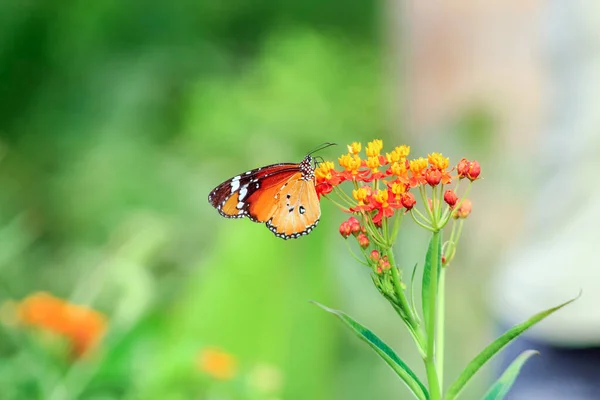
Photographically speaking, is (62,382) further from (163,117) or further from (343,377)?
(163,117)

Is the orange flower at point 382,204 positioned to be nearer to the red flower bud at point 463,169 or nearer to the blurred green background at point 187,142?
the red flower bud at point 463,169

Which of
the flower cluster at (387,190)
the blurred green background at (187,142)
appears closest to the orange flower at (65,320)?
the blurred green background at (187,142)

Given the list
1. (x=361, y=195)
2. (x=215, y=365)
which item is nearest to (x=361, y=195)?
(x=361, y=195)

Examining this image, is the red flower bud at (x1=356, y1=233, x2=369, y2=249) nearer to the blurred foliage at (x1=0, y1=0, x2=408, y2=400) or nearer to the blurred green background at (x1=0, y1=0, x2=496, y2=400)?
the blurred green background at (x1=0, y1=0, x2=496, y2=400)

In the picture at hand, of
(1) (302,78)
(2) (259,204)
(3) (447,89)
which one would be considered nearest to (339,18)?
(1) (302,78)

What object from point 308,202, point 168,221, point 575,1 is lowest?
point 308,202

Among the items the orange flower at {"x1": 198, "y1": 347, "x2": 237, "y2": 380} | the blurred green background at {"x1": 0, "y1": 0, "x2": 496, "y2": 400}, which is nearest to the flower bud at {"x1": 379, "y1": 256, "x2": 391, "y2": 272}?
the orange flower at {"x1": 198, "y1": 347, "x2": 237, "y2": 380}
